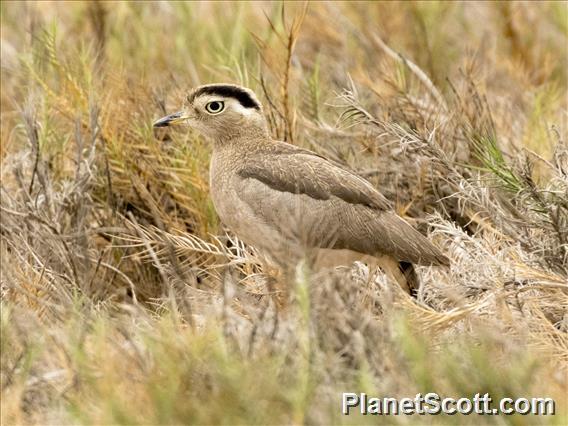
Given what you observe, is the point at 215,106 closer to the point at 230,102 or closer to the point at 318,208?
the point at 230,102

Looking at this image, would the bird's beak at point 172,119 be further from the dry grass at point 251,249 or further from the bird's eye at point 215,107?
the dry grass at point 251,249

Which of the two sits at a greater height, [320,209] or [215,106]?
[215,106]

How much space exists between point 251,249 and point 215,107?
72 centimetres

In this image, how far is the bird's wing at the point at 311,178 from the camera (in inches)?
209

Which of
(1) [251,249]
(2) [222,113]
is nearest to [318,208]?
(1) [251,249]

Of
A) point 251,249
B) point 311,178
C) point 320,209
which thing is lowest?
point 251,249

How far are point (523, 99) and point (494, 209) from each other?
2.50 meters

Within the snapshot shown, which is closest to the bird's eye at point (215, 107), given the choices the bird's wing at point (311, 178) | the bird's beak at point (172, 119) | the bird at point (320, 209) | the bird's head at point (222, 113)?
the bird's head at point (222, 113)

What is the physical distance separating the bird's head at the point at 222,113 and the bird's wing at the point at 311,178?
13.6 inches

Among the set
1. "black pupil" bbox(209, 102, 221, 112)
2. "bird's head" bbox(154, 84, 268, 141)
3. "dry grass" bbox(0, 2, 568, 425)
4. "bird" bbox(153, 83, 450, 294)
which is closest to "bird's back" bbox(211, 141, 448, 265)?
"bird" bbox(153, 83, 450, 294)

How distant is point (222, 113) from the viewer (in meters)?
5.78

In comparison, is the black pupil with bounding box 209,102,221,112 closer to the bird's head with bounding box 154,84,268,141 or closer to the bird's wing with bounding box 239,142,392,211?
the bird's head with bounding box 154,84,268,141

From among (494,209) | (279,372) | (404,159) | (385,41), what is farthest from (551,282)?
(385,41)

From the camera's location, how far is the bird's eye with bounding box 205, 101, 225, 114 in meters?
5.79
